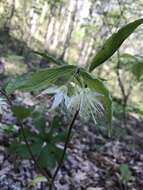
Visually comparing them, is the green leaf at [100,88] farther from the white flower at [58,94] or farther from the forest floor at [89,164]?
the forest floor at [89,164]

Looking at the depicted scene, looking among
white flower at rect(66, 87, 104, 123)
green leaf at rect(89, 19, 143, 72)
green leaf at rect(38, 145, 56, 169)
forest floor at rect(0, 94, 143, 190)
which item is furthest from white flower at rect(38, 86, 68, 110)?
forest floor at rect(0, 94, 143, 190)

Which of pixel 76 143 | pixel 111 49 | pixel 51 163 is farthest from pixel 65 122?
pixel 111 49

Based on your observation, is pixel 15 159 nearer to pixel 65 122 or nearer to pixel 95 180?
pixel 95 180

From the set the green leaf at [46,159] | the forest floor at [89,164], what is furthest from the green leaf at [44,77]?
the forest floor at [89,164]

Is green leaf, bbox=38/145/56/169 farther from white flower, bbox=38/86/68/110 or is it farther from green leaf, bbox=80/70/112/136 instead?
white flower, bbox=38/86/68/110

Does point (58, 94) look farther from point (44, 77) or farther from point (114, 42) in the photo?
point (114, 42)

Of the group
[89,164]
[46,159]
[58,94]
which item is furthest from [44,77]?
[89,164]
